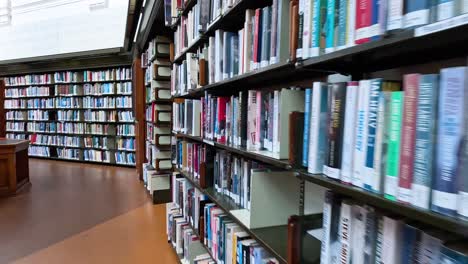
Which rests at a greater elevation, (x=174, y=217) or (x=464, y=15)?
(x=464, y=15)

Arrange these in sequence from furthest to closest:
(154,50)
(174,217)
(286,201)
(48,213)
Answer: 1. (154,50)
2. (48,213)
3. (174,217)
4. (286,201)

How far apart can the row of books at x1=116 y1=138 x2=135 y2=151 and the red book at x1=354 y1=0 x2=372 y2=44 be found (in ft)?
22.9

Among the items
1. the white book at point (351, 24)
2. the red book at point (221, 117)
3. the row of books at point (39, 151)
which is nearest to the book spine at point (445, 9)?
the white book at point (351, 24)

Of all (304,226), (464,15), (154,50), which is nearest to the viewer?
(464,15)

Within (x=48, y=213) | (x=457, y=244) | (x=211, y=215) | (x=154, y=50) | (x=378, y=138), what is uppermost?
(x=154, y=50)

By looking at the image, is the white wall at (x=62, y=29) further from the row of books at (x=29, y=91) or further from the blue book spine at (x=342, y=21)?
the blue book spine at (x=342, y=21)

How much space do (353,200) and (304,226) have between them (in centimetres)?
21

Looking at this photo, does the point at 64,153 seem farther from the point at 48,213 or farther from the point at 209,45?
the point at 209,45

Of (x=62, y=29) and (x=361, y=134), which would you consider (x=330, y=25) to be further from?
(x=62, y=29)

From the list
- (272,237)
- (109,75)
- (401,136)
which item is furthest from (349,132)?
(109,75)

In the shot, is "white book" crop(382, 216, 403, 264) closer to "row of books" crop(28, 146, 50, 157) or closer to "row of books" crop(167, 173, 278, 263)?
"row of books" crop(167, 173, 278, 263)

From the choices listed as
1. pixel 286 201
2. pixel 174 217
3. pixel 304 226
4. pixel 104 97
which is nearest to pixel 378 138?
pixel 304 226

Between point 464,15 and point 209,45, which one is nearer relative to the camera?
point 464,15

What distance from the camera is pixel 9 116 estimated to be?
8.69 meters
